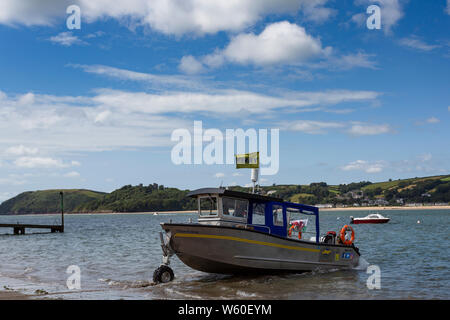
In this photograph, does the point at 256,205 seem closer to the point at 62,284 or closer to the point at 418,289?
the point at 418,289

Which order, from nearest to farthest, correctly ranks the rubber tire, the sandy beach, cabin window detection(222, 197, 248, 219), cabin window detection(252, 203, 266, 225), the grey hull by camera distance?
the sandy beach, the grey hull, the rubber tire, cabin window detection(222, 197, 248, 219), cabin window detection(252, 203, 266, 225)

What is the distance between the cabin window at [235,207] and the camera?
19.0 meters

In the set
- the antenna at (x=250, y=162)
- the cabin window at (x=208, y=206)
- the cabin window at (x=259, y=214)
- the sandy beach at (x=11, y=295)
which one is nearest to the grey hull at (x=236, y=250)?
the cabin window at (x=259, y=214)

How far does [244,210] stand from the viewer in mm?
19453

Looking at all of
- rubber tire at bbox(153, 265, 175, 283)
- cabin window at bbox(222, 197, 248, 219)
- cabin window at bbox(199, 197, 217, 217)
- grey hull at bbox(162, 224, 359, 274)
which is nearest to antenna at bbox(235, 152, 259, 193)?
cabin window at bbox(222, 197, 248, 219)

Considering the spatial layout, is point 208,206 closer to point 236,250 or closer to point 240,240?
point 240,240

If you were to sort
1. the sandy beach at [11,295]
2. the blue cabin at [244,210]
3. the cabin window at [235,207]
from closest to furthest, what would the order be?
the sandy beach at [11,295]
the blue cabin at [244,210]
the cabin window at [235,207]

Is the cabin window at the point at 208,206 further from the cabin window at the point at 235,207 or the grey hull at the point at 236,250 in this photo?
the grey hull at the point at 236,250

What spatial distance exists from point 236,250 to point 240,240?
0.42m

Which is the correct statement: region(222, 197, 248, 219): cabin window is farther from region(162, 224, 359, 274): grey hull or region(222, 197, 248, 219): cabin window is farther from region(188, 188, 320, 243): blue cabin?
region(162, 224, 359, 274): grey hull

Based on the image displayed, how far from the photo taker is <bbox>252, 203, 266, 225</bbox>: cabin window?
19.6m

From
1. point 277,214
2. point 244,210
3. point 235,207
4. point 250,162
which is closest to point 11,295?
point 235,207

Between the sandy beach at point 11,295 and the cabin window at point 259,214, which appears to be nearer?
the sandy beach at point 11,295
